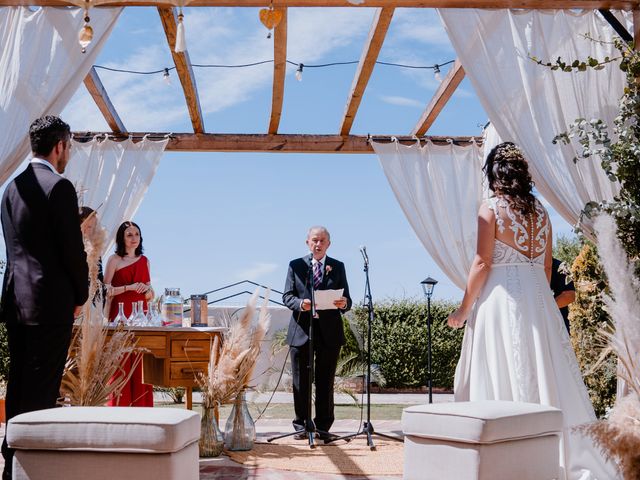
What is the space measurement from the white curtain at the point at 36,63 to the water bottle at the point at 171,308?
137 cm

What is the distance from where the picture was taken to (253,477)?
169 inches

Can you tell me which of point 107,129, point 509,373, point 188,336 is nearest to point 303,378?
point 188,336

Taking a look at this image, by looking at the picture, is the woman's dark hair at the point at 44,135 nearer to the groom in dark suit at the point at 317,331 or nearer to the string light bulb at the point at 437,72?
the groom in dark suit at the point at 317,331

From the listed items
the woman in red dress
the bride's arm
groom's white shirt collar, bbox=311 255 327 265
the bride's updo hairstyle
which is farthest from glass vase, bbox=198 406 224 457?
the bride's updo hairstyle

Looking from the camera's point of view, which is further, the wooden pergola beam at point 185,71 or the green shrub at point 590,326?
the green shrub at point 590,326

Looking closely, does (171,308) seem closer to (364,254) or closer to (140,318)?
(140,318)

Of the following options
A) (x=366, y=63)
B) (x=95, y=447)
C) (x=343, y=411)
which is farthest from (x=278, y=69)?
(x=343, y=411)

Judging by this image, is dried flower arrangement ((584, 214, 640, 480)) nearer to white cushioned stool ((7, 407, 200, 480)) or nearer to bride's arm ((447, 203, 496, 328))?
white cushioned stool ((7, 407, 200, 480))

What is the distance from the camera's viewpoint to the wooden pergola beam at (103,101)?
21.8 ft

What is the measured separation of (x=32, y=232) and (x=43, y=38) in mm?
1910

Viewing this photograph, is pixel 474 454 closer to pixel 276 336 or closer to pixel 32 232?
pixel 32 232

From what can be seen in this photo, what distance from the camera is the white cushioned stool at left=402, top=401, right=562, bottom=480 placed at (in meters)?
3.01

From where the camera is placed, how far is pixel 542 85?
4.83m

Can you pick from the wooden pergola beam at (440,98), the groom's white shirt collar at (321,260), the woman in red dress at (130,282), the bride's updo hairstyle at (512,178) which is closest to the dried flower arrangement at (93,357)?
the woman in red dress at (130,282)
